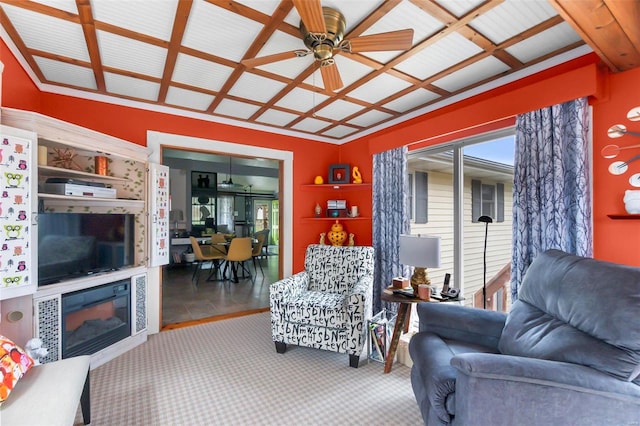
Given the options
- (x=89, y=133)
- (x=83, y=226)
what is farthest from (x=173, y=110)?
(x=83, y=226)

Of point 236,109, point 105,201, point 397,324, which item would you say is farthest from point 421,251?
point 105,201

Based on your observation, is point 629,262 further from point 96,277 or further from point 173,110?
point 173,110

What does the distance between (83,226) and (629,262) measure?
4.08 metres

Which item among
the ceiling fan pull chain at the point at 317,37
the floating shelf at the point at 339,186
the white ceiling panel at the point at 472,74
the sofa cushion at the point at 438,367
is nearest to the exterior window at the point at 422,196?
the floating shelf at the point at 339,186

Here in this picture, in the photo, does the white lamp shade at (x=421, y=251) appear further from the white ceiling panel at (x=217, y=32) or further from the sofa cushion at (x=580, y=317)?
the white ceiling panel at (x=217, y=32)

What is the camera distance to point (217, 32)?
1892 mm

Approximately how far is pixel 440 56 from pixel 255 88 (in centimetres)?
167

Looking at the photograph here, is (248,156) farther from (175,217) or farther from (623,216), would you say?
(175,217)

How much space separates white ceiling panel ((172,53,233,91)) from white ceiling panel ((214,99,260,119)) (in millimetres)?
372

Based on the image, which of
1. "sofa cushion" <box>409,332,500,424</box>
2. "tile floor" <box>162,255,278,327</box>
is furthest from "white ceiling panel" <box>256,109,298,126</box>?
"sofa cushion" <box>409,332,500,424</box>

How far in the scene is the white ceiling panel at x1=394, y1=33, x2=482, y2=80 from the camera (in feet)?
6.54

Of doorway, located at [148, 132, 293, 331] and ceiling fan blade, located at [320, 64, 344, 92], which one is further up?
ceiling fan blade, located at [320, 64, 344, 92]

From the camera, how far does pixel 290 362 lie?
2.53 metres

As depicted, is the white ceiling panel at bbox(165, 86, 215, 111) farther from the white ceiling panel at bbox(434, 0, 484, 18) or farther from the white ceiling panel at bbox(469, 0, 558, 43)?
the white ceiling panel at bbox(469, 0, 558, 43)
